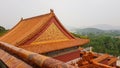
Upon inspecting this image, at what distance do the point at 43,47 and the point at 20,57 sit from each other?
518cm

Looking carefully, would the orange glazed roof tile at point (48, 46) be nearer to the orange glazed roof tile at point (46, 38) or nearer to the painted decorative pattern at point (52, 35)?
the orange glazed roof tile at point (46, 38)

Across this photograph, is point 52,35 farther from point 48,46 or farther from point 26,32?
point 26,32

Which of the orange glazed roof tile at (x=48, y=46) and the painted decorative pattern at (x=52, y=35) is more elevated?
the painted decorative pattern at (x=52, y=35)

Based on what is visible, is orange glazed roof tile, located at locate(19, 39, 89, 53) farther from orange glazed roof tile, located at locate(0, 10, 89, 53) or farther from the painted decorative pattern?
the painted decorative pattern

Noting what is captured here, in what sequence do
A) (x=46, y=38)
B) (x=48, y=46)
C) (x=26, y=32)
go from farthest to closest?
(x=26, y=32), (x=46, y=38), (x=48, y=46)

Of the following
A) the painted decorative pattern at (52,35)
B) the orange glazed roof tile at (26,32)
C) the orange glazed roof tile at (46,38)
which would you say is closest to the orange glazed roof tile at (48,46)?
the orange glazed roof tile at (46,38)

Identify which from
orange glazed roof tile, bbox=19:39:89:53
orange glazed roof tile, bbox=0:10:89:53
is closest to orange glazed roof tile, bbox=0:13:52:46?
orange glazed roof tile, bbox=0:10:89:53

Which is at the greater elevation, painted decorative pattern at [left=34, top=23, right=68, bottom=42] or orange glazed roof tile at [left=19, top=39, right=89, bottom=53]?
painted decorative pattern at [left=34, top=23, right=68, bottom=42]

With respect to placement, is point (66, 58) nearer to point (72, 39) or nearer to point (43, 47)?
point (72, 39)

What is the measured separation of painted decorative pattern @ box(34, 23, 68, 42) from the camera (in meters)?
7.32

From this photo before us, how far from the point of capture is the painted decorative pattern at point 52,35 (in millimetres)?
7322

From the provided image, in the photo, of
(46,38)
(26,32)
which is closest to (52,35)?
(46,38)

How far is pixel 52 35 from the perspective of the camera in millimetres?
7859

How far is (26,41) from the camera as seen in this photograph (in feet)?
21.8
